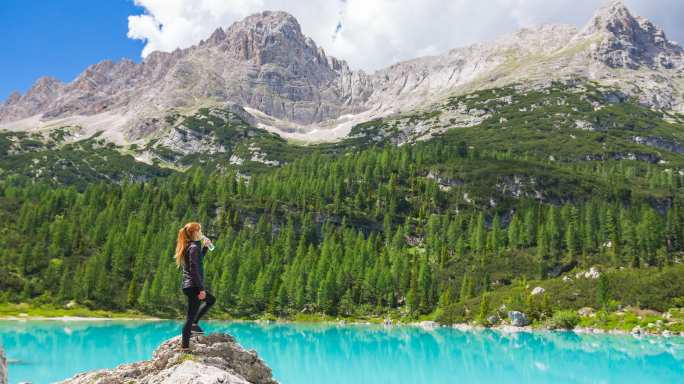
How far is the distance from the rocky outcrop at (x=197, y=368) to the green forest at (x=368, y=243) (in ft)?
279

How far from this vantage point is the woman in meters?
11.5

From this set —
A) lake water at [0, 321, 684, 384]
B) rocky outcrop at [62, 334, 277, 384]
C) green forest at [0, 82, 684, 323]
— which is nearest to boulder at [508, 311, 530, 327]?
green forest at [0, 82, 684, 323]

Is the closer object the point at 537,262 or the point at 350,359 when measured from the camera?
the point at 350,359

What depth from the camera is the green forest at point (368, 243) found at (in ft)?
330

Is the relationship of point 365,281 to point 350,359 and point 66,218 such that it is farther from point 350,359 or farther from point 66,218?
point 66,218

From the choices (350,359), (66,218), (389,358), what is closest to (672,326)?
(389,358)

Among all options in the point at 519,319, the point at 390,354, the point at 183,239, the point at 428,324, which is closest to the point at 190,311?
the point at 183,239

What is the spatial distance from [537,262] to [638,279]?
26259 mm

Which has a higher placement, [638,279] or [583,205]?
[583,205]

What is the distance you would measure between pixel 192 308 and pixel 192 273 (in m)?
0.89

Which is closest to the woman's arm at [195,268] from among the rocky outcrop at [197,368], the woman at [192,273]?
the woman at [192,273]

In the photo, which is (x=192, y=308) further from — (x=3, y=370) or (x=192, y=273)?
(x=3, y=370)

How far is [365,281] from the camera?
369 ft

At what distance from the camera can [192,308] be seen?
11.7m
